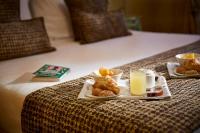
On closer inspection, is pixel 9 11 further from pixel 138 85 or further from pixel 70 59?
pixel 138 85

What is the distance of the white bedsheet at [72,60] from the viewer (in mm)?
1593

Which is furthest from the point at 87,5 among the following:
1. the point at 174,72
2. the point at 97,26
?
the point at 174,72

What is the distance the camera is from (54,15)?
2.74 meters

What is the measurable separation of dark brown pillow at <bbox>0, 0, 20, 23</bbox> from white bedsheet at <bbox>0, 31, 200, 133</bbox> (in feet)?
1.21

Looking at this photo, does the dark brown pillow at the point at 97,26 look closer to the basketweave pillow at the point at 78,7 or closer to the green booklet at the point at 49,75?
the basketweave pillow at the point at 78,7

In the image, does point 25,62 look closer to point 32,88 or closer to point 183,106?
point 32,88

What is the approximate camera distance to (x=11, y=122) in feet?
5.25

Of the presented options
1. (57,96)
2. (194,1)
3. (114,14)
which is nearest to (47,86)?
(57,96)

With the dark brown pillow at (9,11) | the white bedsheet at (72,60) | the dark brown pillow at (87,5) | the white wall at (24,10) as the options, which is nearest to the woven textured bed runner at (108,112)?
the white bedsheet at (72,60)

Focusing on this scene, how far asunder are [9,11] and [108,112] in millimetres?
1515

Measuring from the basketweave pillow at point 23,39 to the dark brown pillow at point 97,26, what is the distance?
0.39 meters

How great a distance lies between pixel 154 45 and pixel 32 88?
1340mm

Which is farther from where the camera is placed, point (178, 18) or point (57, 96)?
point (178, 18)

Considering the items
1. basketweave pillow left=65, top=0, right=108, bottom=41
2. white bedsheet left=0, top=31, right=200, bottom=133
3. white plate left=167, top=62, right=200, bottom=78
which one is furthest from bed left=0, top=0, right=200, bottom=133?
white plate left=167, top=62, right=200, bottom=78
